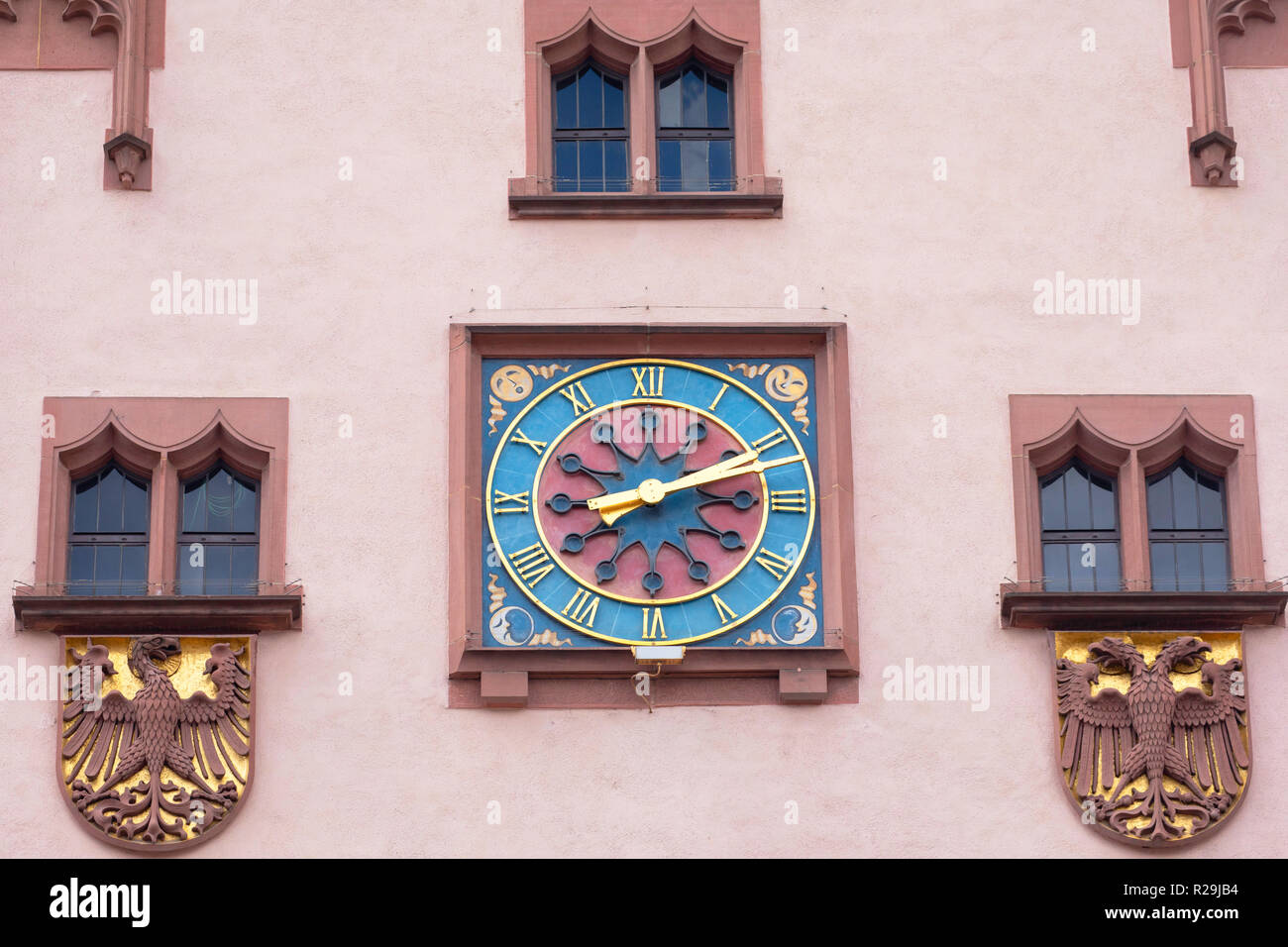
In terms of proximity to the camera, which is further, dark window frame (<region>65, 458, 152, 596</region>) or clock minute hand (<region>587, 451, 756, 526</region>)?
clock minute hand (<region>587, 451, 756, 526</region>)

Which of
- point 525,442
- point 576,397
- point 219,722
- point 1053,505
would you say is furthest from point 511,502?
point 1053,505

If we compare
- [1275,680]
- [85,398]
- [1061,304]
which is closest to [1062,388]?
[1061,304]

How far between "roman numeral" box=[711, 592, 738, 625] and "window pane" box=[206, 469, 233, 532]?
10.3 ft

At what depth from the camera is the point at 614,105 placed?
2395cm

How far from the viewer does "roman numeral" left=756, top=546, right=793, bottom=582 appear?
74.1ft

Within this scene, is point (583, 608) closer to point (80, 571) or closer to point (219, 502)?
point (219, 502)

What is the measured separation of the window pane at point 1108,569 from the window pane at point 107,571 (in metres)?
6.21

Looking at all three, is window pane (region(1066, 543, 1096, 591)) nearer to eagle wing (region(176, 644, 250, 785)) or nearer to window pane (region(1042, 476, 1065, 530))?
window pane (region(1042, 476, 1065, 530))

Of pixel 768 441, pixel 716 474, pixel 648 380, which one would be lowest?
pixel 716 474

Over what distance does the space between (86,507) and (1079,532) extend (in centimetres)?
635

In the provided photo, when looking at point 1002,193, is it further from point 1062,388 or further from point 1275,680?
point 1275,680

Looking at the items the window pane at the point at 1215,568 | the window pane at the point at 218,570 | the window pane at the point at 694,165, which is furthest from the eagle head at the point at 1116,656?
the window pane at the point at 218,570

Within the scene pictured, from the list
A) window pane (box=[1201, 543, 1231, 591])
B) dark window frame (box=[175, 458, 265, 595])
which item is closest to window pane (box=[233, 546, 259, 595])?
dark window frame (box=[175, 458, 265, 595])
